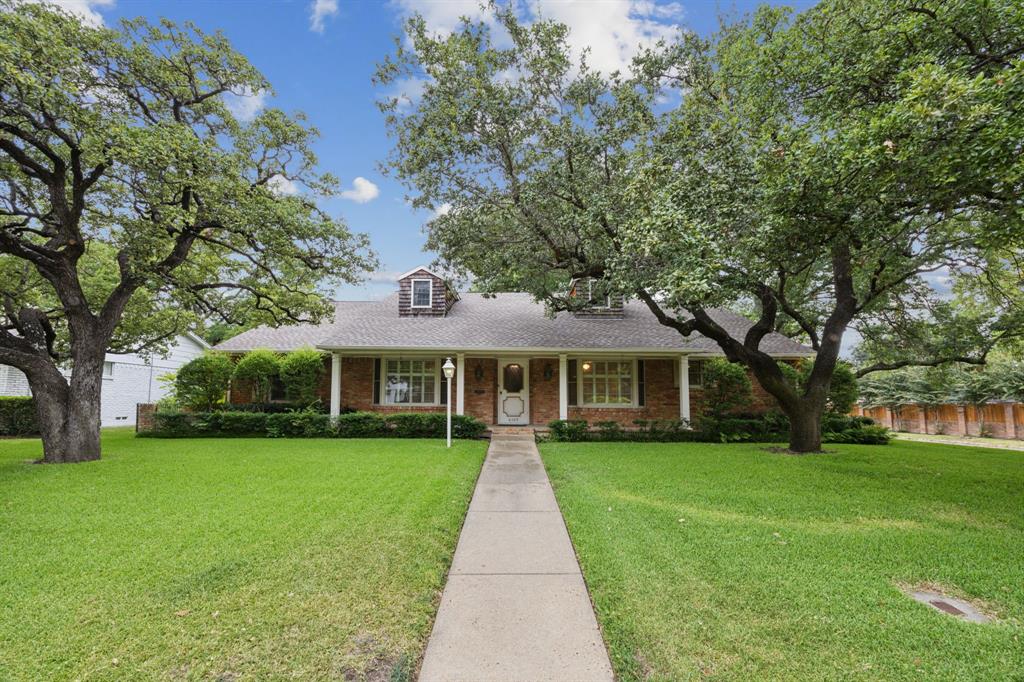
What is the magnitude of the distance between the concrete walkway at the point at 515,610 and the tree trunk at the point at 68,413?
8.96m

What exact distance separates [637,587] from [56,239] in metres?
12.9

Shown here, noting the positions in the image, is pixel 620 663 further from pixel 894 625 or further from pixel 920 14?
pixel 920 14

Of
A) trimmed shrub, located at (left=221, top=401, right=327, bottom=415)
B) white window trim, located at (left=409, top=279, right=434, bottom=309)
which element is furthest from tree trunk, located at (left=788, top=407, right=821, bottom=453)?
trimmed shrub, located at (left=221, top=401, right=327, bottom=415)

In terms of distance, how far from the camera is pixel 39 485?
23.3 ft

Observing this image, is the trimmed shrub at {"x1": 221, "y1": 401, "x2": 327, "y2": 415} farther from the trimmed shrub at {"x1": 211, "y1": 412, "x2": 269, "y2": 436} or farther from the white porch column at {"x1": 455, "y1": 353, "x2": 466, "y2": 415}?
the white porch column at {"x1": 455, "y1": 353, "x2": 466, "y2": 415}

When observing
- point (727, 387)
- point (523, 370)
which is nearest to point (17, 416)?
point (523, 370)

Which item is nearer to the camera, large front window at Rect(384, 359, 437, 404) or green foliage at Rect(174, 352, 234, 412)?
green foliage at Rect(174, 352, 234, 412)

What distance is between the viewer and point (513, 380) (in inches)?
585

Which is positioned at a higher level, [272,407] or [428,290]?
[428,290]

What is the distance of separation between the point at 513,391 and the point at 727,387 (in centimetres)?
647

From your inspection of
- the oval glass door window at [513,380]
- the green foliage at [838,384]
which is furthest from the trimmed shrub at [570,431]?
the green foliage at [838,384]

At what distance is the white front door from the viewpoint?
580 inches

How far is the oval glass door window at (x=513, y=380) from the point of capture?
48.7ft

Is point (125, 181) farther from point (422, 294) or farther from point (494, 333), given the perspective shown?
point (494, 333)
